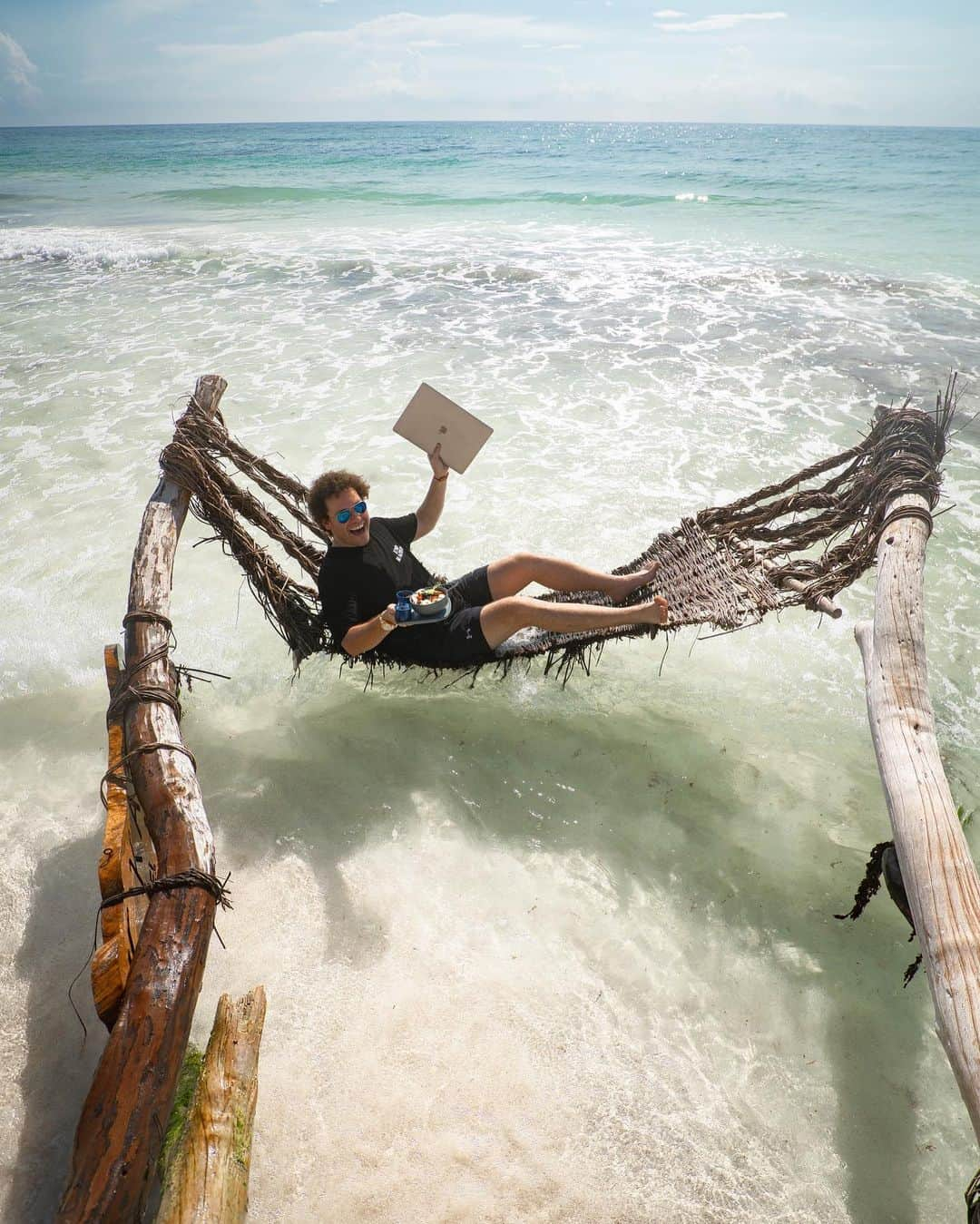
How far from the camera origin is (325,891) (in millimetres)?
2346

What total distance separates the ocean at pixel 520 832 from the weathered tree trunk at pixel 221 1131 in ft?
1.01

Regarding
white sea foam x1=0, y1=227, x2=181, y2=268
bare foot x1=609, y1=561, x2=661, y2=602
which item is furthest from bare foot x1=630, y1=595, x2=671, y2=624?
white sea foam x1=0, y1=227, x2=181, y2=268

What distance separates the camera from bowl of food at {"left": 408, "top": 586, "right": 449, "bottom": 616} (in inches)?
94.0

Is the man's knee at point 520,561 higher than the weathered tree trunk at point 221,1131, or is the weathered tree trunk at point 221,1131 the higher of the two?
the man's knee at point 520,561

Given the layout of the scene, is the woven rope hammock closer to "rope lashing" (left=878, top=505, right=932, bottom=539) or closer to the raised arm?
"rope lashing" (left=878, top=505, right=932, bottom=539)

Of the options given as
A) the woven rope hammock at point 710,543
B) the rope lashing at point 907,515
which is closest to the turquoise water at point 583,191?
the woven rope hammock at point 710,543

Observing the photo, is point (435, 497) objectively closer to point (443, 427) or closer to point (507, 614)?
point (443, 427)

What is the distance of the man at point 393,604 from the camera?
2.53 meters

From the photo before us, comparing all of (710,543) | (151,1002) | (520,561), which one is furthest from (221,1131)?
(710,543)

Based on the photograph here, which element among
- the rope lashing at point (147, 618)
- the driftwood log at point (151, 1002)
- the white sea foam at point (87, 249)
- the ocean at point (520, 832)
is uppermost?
the white sea foam at point (87, 249)

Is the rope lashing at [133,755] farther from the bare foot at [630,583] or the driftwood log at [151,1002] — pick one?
the bare foot at [630,583]

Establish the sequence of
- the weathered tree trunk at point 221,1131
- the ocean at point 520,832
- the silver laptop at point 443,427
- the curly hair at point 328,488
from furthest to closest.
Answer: the silver laptop at point 443,427 < the curly hair at point 328,488 < the ocean at point 520,832 < the weathered tree trunk at point 221,1131

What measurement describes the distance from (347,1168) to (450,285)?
34.0ft

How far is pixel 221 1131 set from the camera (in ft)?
4.73
